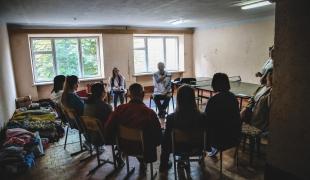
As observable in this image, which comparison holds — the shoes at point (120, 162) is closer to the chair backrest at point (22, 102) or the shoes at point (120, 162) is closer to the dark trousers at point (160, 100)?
the dark trousers at point (160, 100)

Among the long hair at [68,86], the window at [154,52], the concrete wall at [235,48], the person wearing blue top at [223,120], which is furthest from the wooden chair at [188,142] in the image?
the window at [154,52]

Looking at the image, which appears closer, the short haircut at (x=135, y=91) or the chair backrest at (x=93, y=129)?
the short haircut at (x=135, y=91)

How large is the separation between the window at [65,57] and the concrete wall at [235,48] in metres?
3.69

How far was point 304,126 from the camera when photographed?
1.35 metres

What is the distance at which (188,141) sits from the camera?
2.18 m

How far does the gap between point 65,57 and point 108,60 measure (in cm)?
130

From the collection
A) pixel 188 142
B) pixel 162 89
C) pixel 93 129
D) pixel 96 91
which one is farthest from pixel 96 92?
pixel 162 89

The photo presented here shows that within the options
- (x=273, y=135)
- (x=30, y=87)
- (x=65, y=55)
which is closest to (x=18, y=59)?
(x=30, y=87)

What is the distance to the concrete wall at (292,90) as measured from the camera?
131 cm

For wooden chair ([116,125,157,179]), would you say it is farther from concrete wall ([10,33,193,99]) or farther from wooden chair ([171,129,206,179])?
concrete wall ([10,33,193,99])

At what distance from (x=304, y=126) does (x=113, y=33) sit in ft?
21.5

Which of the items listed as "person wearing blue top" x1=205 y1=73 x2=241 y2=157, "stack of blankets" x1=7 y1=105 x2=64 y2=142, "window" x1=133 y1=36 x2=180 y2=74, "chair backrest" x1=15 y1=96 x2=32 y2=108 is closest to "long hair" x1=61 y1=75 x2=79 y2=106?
"stack of blankets" x1=7 y1=105 x2=64 y2=142

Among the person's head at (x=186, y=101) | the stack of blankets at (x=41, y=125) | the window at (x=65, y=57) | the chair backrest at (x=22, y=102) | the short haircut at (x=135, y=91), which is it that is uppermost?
the window at (x=65, y=57)

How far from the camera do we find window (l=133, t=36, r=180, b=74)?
26.6 feet
